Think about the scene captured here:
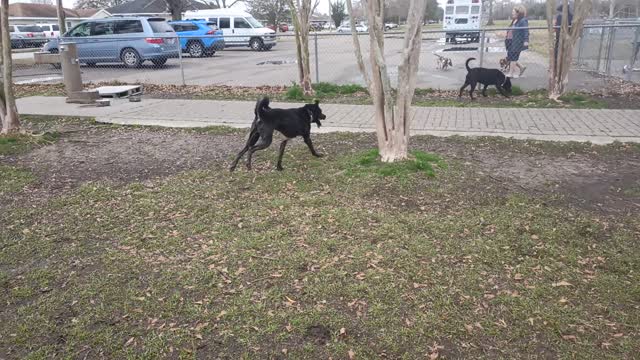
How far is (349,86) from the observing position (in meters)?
11.4

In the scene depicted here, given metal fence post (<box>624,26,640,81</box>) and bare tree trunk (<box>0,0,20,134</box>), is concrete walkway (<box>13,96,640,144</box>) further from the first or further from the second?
metal fence post (<box>624,26,640,81</box>)

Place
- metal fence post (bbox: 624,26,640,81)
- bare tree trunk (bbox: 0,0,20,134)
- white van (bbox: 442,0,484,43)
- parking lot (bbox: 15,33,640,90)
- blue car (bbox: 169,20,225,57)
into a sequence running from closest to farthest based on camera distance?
bare tree trunk (bbox: 0,0,20,134) < metal fence post (bbox: 624,26,640,81) < parking lot (bbox: 15,33,640,90) < blue car (bbox: 169,20,225,57) < white van (bbox: 442,0,484,43)

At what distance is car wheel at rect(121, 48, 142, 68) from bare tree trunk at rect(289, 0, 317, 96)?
921 cm

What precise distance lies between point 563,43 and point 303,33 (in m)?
5.13

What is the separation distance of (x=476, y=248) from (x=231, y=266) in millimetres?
1848

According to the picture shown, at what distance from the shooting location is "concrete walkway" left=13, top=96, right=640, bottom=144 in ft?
23.2

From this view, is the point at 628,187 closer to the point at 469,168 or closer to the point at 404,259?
the point at 469,168

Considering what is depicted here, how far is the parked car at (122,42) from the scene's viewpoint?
17234 mm

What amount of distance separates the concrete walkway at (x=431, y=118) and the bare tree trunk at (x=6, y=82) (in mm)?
1675

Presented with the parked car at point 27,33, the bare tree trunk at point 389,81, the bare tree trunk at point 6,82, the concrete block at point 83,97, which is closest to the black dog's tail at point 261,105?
the bare tree trunk at point 389,81

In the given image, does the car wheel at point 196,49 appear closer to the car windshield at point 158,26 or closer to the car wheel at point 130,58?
the car windshield at point 158,26

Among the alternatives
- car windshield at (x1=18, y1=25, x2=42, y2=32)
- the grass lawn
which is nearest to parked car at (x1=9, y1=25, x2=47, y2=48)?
car windshield at (x1=18, y1=25, x2=42, y2=32)

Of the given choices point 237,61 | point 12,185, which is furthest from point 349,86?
point 237,61

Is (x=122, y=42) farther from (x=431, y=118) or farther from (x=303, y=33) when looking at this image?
(x=431, y=118)
